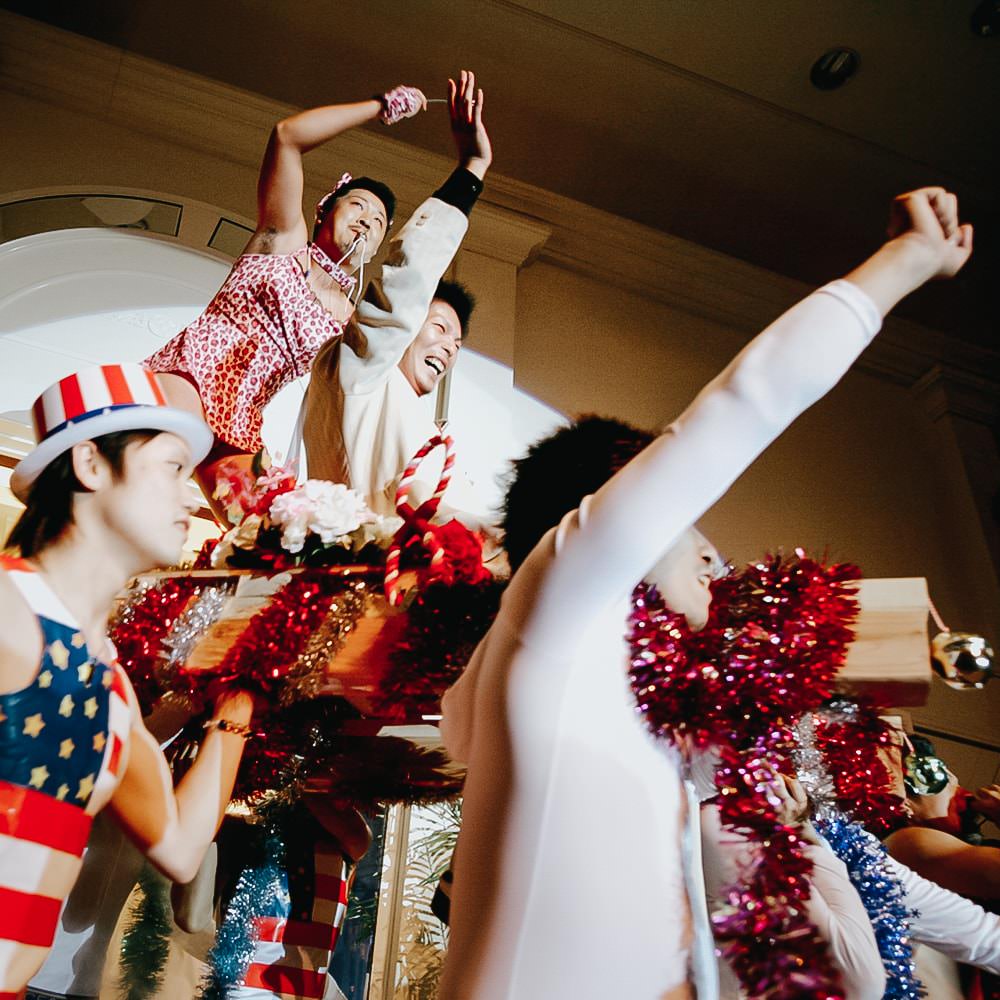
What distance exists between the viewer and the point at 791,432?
4.15 meters

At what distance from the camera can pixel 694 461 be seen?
84 cm

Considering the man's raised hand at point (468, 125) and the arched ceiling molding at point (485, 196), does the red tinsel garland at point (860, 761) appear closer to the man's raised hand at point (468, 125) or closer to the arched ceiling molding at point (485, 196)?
the man's raised hand at point (468, 125)

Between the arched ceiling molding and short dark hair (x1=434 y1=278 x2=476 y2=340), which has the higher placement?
the arched ceiling molding

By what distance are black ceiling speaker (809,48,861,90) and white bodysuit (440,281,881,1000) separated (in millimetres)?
3315

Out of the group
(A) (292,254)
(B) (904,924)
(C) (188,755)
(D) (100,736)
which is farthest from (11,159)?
(B) (904,924)

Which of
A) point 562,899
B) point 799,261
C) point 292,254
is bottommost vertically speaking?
point 562,899

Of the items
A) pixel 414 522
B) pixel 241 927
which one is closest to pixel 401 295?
pixel 414 522

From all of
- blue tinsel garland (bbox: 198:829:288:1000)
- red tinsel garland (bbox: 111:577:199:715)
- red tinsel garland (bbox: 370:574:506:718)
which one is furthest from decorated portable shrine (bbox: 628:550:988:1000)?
blue tinsel garland (bbox: 198:829:288:1000)

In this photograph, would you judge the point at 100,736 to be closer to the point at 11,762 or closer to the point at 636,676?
the point at 11,762

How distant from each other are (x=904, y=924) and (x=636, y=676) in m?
0.72

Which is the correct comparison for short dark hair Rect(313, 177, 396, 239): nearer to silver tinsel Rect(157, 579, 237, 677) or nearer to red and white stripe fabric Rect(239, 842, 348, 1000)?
silver tinsel Rect(157, 579, 237, 677)

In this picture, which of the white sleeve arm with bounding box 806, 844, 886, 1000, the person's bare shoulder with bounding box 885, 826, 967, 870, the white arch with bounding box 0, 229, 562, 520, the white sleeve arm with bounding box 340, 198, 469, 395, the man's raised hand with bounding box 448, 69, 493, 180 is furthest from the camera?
the white arch with bounding box 0, 229, 562, 520

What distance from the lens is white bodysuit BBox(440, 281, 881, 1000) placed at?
33.2 inches

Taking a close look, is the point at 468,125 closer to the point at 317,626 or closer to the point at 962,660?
the point at 317,626
